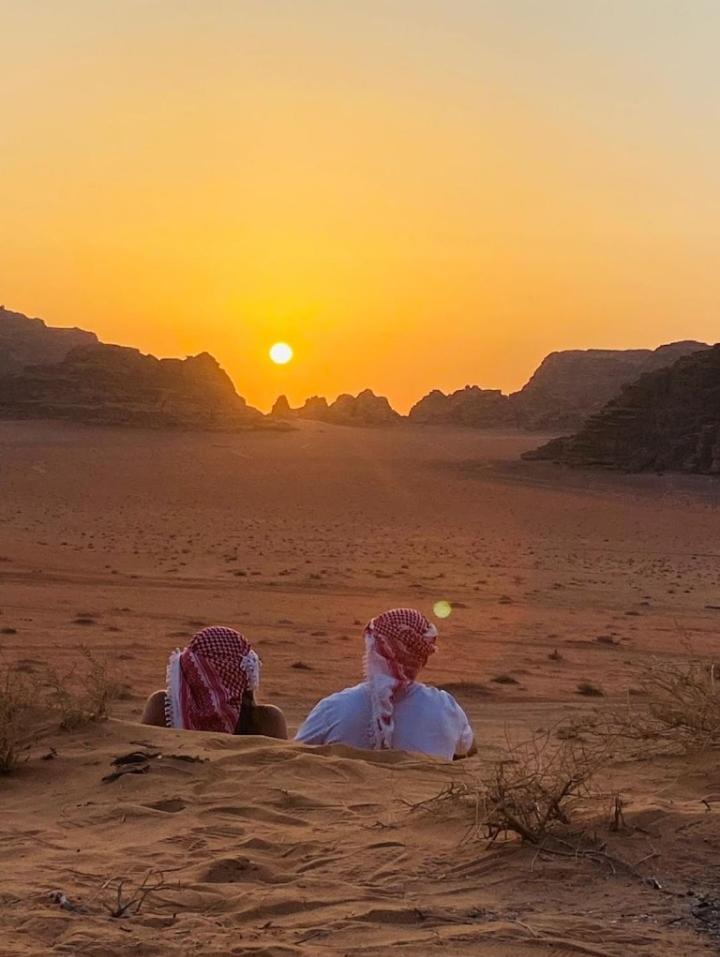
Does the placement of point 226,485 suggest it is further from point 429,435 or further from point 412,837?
point 429,435

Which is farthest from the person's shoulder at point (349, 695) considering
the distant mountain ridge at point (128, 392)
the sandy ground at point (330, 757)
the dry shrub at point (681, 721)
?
the distant mountain ridge at point (128, 392)

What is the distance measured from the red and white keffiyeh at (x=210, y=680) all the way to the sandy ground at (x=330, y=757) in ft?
0.82

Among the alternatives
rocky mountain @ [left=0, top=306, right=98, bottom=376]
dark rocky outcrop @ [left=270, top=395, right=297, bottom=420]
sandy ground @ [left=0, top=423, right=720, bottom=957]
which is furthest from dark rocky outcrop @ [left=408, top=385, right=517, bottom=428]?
sandy ground @ [left=0, top=423, right=720, bottom=957]

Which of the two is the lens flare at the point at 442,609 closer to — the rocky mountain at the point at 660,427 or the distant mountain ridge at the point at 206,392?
the rocky mountain at the point at 660,427

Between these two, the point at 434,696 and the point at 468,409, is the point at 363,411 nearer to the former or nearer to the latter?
the point at 468,409

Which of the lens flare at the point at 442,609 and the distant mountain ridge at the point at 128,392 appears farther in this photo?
the distant mountain ridge at the point at 128,392

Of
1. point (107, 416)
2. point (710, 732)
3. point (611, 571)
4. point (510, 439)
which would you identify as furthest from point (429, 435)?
point (710, 732)

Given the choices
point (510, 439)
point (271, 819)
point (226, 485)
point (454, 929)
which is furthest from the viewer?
point (510, 439)

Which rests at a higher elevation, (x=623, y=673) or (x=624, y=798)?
(x=624, y=798)

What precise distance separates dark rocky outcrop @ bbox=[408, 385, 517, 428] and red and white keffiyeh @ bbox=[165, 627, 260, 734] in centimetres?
10036

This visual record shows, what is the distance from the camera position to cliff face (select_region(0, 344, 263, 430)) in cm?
7706

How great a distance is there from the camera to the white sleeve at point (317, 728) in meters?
5.57

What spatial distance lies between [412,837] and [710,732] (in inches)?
→ 73.6

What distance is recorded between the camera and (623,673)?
11.0m
